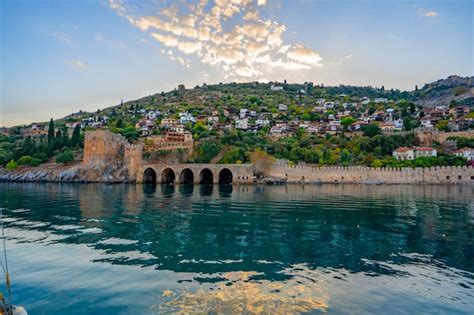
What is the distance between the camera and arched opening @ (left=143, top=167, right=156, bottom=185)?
53.1 metres

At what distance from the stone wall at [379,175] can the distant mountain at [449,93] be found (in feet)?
217

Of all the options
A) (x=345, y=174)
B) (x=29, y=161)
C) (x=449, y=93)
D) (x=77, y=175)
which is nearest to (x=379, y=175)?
(x=345, y=174)

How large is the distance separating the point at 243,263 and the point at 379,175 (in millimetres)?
40952

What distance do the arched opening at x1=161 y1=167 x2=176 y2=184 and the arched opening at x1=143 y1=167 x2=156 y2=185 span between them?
1.69m

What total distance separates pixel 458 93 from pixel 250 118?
2903 inches

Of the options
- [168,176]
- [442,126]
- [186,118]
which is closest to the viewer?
[168,176]

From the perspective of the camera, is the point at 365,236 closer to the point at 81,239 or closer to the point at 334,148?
the point at 81,239

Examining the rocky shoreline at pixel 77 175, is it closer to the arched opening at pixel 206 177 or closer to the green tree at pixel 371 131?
the arched opening at pixel 206 177

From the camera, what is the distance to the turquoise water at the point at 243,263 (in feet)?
27.0

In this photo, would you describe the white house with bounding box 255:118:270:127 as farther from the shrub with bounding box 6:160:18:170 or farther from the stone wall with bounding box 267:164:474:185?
the shrub with bounding box 6:160:18:170

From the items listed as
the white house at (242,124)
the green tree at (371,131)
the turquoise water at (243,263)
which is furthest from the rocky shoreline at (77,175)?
the green tree at (371,131)

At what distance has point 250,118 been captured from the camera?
92562 mm

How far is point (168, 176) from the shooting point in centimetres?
5447

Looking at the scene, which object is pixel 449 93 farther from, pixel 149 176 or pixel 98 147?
pixel 98 147
